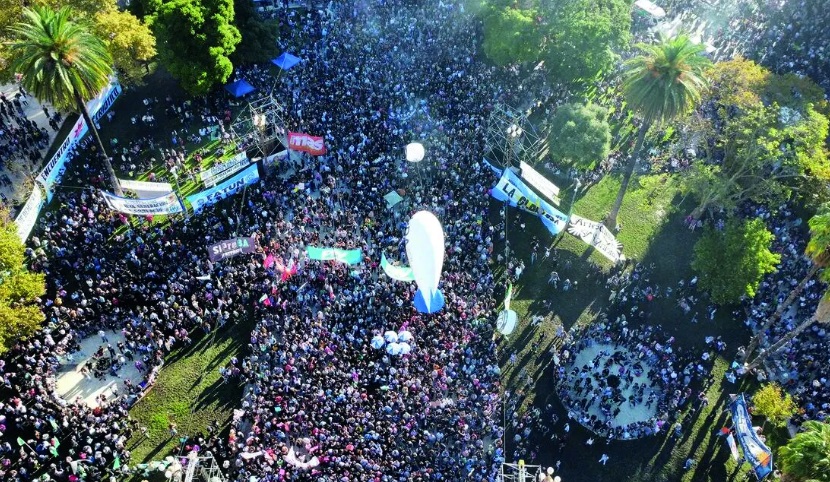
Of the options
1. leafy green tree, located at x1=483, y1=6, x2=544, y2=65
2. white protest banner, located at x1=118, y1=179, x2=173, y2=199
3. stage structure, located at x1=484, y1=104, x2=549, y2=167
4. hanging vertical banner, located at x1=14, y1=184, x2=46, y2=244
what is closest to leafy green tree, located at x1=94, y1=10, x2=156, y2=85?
white protest banner, located at x1=118, y1=179, x2=173, y2=199

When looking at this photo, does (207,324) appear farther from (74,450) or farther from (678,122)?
(678,122)

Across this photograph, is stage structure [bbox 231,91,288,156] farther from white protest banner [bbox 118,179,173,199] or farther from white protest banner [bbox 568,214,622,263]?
white protest banner [bbox 568,214,622,263]

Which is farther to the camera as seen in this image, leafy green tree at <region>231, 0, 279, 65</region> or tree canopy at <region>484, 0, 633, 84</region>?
leafy green tree at <region>231, 0, 279, 65</region>

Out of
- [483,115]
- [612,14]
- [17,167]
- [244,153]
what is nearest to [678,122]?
[612,14]

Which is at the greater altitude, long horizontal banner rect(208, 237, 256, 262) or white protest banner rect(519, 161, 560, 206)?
white protest banner rect(519, 161, 560, 206)

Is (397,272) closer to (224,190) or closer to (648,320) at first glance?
(224,190)
